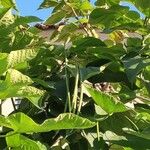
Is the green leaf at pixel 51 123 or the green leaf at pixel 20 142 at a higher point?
the green leaf at pixel 51 123

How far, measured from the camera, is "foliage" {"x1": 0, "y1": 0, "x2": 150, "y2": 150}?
684mm

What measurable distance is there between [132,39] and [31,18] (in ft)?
0.78

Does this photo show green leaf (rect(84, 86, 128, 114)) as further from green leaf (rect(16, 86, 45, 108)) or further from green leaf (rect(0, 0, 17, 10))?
green leaf (rect(0, 0, 17, 10))

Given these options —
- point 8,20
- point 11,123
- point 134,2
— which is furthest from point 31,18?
point 11,123

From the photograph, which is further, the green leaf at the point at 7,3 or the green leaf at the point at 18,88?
the green leaf at the point at 7,3

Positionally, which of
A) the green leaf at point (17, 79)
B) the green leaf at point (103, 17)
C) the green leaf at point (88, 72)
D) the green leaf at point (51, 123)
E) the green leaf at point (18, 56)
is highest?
the green leaf at point (18, 56)

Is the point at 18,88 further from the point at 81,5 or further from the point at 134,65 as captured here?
the point at 81,5

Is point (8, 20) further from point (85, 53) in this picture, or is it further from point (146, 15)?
point (146, 15)

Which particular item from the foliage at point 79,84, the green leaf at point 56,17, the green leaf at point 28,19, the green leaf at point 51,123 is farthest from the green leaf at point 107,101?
the green leaf at point 56,17

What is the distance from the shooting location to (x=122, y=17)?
39.6 inches

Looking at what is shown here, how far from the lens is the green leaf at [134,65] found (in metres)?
0.78

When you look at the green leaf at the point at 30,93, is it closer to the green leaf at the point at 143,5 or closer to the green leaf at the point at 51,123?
the green leaf at the point at 51,123

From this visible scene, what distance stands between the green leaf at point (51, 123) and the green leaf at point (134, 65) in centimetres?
19

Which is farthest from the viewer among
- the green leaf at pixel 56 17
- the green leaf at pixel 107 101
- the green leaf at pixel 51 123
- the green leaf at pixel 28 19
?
the green leaf at pixel 56 17
